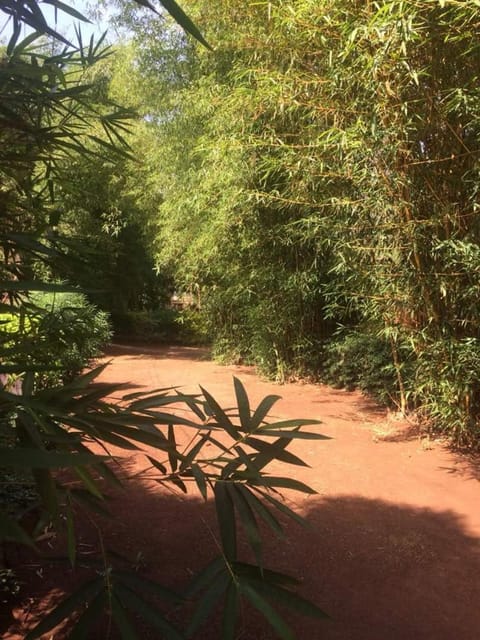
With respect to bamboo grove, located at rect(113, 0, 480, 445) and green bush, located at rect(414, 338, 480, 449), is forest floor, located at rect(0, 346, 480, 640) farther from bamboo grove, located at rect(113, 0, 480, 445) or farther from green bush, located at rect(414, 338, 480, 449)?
bamboo grove, located at rect(113, 0, 480, 445)

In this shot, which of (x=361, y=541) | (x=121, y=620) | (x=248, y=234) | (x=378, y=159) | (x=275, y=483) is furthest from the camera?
(x=248, y=234)

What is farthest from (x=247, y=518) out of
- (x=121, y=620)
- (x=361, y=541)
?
(x=361, y=541)

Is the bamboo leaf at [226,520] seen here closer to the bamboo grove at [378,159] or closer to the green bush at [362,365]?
the bamboo grove at [378,159]

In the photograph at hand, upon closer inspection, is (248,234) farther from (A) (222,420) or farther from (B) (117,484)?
(B) (117,484)


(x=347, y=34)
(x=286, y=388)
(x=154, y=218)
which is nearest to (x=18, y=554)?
(x=347, y=34)

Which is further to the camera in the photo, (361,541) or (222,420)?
(361,541)

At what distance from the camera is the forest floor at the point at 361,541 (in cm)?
199

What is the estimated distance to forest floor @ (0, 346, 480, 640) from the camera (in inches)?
78.4

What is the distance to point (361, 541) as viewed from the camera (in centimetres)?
263

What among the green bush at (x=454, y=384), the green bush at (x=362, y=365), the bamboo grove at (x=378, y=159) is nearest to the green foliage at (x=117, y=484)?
the bamboo grove at (x=378, y=159)

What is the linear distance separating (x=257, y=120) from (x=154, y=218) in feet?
18.3

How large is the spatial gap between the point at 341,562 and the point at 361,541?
0.83ft

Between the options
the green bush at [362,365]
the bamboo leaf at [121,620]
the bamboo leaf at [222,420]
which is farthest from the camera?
the green bush at [362,365]

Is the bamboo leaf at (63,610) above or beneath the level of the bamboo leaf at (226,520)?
beneath
